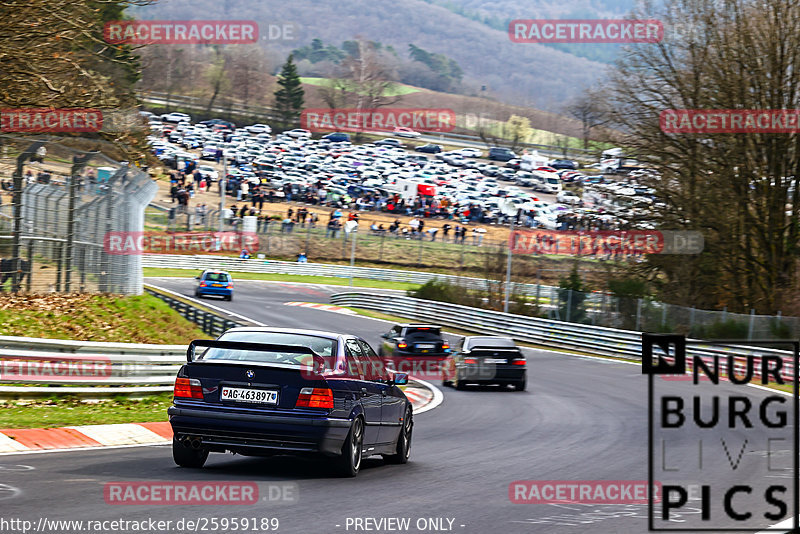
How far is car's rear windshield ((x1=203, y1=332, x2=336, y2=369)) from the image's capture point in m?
9.72

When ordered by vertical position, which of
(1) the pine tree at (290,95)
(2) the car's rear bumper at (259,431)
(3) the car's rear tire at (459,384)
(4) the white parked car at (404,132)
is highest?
(1) the pine tree at (290,95)

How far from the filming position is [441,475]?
10.8 m

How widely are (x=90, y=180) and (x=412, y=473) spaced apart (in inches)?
426

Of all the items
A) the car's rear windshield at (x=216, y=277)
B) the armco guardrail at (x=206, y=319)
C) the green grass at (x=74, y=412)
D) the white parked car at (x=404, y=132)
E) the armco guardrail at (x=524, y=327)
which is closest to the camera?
the green grass at (x=74, y=412)

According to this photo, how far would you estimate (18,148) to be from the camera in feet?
55.1

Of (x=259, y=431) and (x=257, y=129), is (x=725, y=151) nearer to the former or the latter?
(x=259, y=431)

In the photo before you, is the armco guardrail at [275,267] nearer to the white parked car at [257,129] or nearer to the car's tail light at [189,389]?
the white parked car at [257,129]

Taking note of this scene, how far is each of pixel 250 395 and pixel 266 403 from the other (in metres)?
0.17

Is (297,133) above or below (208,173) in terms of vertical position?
above

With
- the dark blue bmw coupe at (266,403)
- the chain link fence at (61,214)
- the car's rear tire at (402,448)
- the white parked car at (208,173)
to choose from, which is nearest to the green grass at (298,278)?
the white parked car at (208,173)

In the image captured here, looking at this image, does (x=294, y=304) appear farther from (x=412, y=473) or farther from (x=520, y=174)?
(x=520, y=174)

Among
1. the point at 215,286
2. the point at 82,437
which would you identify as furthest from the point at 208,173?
the point at 82,437

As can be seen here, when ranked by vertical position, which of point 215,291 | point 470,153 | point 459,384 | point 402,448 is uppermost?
point 470,153

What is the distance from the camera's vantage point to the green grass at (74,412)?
12516 mm
